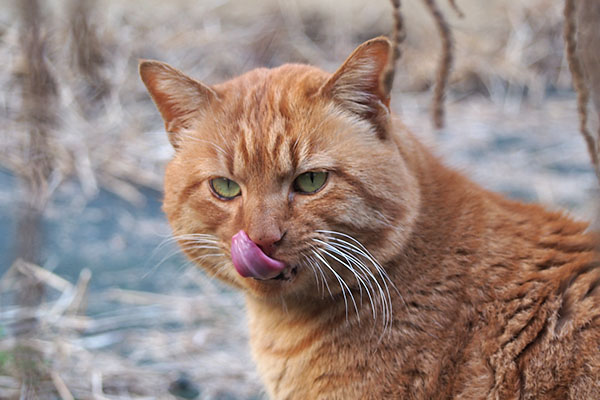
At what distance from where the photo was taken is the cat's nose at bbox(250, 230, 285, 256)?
2.05 metres

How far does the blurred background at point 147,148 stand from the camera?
9.93ft

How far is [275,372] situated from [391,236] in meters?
0.70

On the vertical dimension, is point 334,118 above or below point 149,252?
above

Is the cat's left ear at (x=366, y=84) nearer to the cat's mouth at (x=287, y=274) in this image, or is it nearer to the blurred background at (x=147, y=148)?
the cat's mouth at (x=287, y=274)

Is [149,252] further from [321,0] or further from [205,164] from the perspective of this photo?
[321,0]

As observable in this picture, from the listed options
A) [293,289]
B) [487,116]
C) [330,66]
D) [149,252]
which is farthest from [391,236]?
[330,66]

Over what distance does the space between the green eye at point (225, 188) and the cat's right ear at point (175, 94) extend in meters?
0.33

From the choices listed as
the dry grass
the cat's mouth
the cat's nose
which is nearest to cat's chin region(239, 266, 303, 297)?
the cat's mouth

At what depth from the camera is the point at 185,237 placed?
2373 millimetres

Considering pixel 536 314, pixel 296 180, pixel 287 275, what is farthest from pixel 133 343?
pixel 536 314

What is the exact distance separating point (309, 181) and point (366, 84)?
1.31 feet

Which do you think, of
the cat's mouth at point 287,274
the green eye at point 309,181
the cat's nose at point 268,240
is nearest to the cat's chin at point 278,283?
the cat's mouth at point 287,274

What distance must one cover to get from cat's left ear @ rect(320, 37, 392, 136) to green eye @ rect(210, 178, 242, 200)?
463 millimetres

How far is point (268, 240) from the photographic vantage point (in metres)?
2.05
